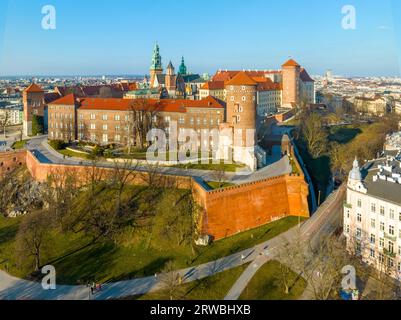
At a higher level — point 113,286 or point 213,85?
point 213,85

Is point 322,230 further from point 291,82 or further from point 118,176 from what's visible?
point 291,82

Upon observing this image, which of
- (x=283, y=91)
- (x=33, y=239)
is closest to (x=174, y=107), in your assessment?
(x=33, y=239)

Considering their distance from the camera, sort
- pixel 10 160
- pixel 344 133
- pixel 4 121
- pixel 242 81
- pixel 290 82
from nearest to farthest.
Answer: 1. pixel 242 81
2. pixel 10 160
3. pixel 4 121
4. pixel 344 133
5. pixel 290 82

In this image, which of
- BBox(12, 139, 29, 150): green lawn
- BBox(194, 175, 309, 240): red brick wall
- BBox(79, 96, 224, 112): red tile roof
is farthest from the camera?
BBox(12, 139, 29, 150): green lawn

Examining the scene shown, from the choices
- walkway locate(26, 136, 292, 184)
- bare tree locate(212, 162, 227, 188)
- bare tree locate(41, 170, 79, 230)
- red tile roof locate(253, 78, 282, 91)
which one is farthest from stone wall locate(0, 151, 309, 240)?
red tile roof locate(253, 78, 282, 91)

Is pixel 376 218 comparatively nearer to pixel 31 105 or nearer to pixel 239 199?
pixel 239 199

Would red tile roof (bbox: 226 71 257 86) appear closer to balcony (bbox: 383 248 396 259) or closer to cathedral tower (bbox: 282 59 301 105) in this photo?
balcony (bbox: 383 248 396 259)
